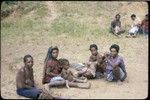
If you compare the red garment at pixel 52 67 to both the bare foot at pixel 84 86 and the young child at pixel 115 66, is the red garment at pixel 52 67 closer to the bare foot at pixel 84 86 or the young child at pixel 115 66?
the bare foot at pixel 84 86

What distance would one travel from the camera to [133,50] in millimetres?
10578

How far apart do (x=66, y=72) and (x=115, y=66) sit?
39.3 inches

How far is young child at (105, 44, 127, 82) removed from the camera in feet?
25.8

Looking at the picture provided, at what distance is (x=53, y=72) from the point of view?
7.77 metres

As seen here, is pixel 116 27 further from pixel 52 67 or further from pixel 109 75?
pixel 52 67

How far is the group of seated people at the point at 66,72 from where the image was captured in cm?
715

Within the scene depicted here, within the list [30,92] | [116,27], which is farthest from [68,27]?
[30,92]

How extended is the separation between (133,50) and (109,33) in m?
1.97

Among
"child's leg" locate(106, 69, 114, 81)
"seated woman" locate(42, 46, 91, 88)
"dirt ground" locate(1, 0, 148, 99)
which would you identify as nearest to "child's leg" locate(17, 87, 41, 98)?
"dirt ground" locate(1, 0, 148, 99)

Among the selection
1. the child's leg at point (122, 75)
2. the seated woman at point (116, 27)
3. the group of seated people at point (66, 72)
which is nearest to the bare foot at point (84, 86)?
the group of seated people at point (66, 72)

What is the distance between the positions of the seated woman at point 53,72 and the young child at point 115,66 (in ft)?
2.55

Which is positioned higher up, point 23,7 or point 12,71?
point 23,7

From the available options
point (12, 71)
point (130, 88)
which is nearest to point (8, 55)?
point (12, 71)

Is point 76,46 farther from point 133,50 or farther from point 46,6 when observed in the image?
point 46,6
